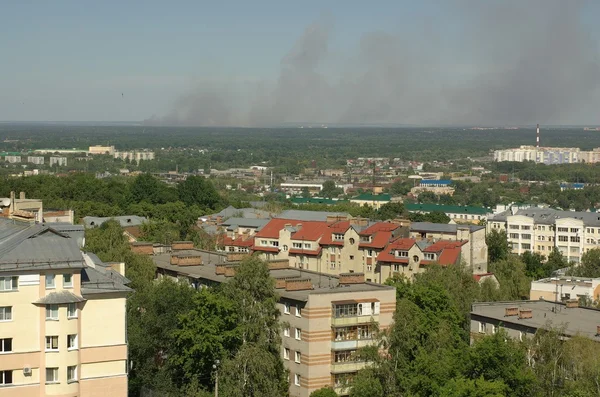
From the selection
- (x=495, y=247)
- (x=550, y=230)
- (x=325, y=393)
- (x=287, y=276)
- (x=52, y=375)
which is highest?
(x=287, y=276)

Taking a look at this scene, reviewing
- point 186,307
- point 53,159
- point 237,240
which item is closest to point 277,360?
point 186,307

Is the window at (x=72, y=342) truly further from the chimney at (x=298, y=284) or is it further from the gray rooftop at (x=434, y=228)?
the gray rooftop at (x=434, y=228)

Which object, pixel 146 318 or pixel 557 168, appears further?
pixel 557 168

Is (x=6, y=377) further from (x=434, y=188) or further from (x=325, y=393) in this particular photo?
(x=434, y=188)

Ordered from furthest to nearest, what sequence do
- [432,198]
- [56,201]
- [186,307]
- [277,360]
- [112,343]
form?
[432,198] → [56,201] → [186,307] → [277,360] → [112,343]

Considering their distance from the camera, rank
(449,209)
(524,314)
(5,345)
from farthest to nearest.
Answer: (449,209)
(524,314)
(5,345)

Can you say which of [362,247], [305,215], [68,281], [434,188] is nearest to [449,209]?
[305,215]

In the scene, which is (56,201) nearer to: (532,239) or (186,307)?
(532,239)
